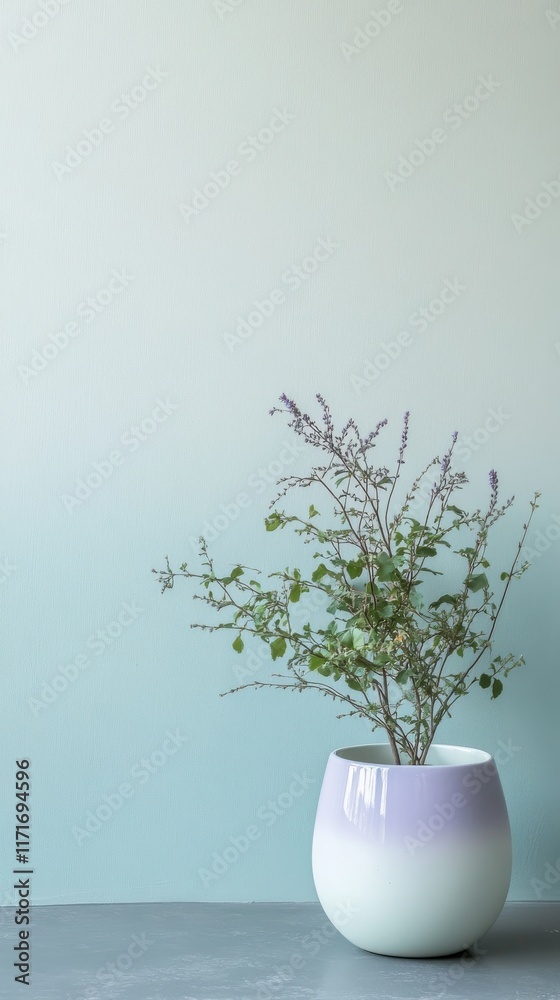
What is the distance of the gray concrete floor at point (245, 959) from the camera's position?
988 millimetres

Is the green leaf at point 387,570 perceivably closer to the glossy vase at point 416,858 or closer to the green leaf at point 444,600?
the green leaf at point 444,600

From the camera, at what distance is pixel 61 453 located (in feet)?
4.21

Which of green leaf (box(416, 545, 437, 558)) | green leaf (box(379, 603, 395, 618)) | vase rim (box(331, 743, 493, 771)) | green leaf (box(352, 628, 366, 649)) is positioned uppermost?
green leaf (box(416, 545, 437, 558))

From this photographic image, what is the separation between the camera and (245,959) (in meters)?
1.07

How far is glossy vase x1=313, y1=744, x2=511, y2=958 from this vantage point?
3.36ft

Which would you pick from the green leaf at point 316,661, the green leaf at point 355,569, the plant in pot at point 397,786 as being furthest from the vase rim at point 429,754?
the green leaf at point 355,569

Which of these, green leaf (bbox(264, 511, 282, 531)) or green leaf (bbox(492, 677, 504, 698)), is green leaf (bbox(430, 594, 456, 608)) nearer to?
green leaf (bbox(492, 677, 504, 698))

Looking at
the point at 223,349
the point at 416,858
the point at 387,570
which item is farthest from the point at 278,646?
the point at 223,349

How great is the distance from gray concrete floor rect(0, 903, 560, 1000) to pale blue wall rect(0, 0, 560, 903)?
0.06 metres

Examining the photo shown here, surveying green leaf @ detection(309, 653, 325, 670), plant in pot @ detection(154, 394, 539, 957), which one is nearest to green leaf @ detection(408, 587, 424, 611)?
plant in pot @ detection(154, 394, 539, 957)

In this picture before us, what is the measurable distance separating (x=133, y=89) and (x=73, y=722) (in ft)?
2.93

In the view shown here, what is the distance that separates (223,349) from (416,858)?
0.71 metres

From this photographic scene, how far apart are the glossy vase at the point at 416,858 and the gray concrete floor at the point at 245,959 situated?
4 centimetres

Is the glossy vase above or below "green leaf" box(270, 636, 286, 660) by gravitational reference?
below
